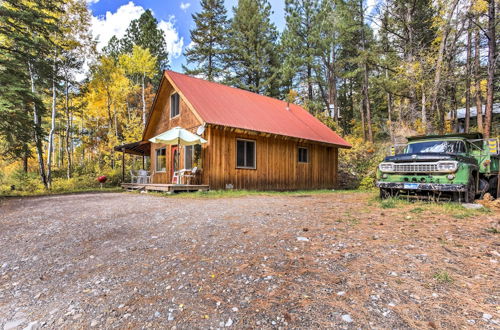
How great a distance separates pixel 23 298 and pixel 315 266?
2867 mm

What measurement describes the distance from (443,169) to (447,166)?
0.10 meters

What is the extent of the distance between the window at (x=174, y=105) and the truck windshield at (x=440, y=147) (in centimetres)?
1126

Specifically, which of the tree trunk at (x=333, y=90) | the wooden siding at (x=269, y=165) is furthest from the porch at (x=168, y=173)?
the tree trunk at (x=333, y=90)

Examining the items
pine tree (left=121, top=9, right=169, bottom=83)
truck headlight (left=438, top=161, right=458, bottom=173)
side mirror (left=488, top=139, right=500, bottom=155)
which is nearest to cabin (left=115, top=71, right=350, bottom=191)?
truck headlight (left=438, top=161, right=458, bottom=173)

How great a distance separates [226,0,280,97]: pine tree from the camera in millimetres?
26000

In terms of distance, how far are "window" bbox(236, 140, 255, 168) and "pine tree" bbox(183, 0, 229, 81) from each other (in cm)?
1700

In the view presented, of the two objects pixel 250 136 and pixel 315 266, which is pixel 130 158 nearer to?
pixel 250 136

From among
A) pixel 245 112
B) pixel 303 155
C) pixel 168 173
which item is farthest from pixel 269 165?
pixel 168 173

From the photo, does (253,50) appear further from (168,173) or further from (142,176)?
(142,176)

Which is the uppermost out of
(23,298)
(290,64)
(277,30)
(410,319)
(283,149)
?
(277,30)

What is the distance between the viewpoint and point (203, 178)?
11039 mm

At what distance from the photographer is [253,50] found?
26.7 m

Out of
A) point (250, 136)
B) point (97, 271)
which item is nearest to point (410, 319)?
point (97, 271)

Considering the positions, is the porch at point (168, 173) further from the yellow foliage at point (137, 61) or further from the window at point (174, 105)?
the yellow foliage at point (137, 61)
